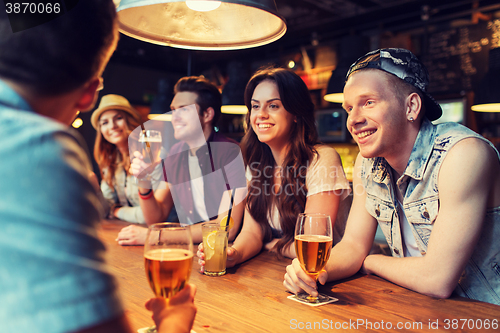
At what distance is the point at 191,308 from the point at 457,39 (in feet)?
16.9

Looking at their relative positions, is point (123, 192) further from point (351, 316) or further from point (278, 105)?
point (351, 316)

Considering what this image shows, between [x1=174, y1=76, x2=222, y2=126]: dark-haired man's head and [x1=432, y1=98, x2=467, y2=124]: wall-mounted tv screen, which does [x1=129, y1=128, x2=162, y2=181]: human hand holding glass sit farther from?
[x1=432, y1=98, x2=467, y2=124]: wall-mounted tv screen

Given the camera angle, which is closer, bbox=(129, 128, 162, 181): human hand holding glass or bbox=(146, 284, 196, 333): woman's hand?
bbox=(146, 284, 196, 333): woman's hand

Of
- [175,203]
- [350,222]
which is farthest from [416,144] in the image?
[175,203]

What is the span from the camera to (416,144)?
1283 millimetres

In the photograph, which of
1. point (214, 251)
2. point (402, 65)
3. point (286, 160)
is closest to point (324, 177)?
point (286, 160)

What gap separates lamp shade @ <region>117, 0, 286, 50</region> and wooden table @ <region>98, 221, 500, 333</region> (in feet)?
2.47

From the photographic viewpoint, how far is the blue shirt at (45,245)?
0.35 m

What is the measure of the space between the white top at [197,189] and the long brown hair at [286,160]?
53 centimetres

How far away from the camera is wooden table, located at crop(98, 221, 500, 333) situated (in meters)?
0.81

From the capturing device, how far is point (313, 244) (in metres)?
0.96

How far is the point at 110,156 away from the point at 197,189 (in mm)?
1053

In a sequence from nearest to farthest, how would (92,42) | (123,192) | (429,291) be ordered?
(92,42) → (429,291) → (123,192)

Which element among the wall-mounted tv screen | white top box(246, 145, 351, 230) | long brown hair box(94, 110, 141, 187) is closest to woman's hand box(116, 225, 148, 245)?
white top box(246, 145, 351, 230)
